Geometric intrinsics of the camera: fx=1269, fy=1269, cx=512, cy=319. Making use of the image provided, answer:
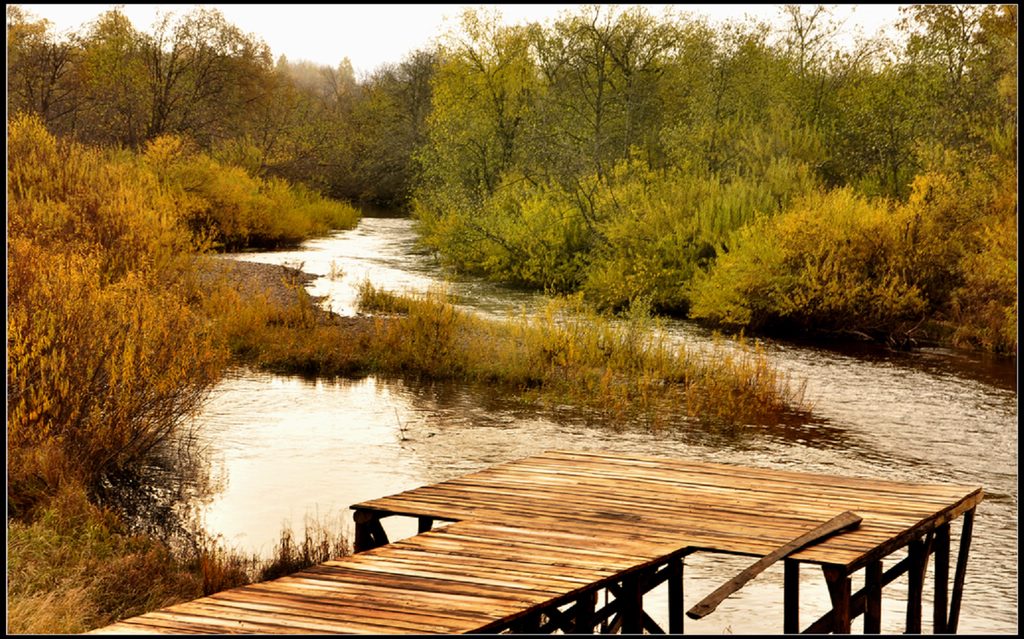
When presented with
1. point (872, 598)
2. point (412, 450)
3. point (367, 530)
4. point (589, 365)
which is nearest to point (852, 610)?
point (872, 598)

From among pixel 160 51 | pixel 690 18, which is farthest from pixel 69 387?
pixel 160 51

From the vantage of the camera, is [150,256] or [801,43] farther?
[801,43]

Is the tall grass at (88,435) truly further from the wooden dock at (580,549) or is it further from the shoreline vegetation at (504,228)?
the wooden dock at (580,549)

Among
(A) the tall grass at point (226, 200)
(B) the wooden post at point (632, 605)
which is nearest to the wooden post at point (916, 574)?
(B) the wooden post at point (632, 605)

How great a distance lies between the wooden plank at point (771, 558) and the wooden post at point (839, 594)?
0.84 ft

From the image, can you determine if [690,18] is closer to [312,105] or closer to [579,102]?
[579,102]

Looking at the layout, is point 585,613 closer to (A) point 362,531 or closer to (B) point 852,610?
(A) point 362,531

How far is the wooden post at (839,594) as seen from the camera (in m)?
7.11

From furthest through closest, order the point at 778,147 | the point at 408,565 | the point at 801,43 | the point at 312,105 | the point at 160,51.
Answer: the point at 312,105
the point at 160,51
the point at 801,43
the point at 778,147
the point at 408,565

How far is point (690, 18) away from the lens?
37875mm

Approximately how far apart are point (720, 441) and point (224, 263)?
1571 centimetres

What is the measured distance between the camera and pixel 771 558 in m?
7.13

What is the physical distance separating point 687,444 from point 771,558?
30.5 feet

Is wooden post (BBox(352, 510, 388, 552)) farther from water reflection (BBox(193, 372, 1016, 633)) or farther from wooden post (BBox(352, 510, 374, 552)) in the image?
water reflection (BBox(193, 372, 1016, 633))
